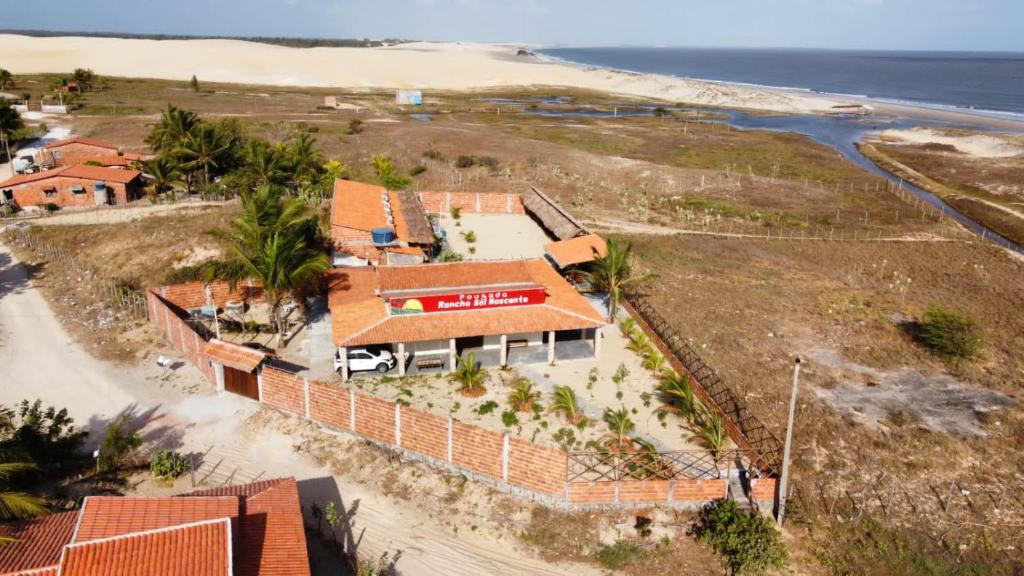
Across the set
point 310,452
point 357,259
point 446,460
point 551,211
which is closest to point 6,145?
point 357,259

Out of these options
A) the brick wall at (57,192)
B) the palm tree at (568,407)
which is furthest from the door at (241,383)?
the brick wall at (57,192)

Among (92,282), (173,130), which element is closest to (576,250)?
(92,282)

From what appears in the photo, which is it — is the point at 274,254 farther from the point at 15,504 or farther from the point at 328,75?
the point at 328,75

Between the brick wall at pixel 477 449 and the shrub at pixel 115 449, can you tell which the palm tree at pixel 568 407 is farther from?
the shrub at pixel 115 449

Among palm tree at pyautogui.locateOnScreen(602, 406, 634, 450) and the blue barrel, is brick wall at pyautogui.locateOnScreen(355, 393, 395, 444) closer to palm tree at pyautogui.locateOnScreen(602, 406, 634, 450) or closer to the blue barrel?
palm tree at pyautogui.locateOnScreen(602, 406, 634, 450)

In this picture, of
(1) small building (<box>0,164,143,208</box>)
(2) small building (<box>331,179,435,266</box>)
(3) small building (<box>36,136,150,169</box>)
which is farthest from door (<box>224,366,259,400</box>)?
(3) small building (<box>36,136,150,169</box>)

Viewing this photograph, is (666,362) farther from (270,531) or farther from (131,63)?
(131,63)
